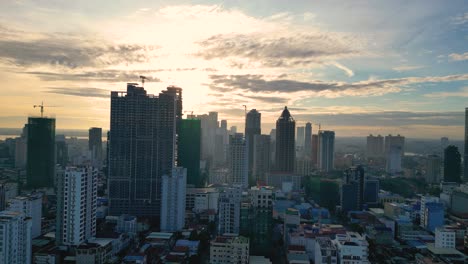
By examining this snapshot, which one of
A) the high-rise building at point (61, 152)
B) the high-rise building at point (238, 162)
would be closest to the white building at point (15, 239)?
the high-rise building at point (238, 162)

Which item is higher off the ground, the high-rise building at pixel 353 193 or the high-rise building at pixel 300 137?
the high-rise building at pixel 300 137

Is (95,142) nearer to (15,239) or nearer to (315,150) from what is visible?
(315,150)

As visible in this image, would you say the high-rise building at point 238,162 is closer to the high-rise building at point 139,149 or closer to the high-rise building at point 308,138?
the high-rise building at point 139,149

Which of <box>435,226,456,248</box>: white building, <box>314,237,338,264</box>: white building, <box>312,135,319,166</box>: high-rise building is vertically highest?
<box>312,135,319,166</box>: high-rise building

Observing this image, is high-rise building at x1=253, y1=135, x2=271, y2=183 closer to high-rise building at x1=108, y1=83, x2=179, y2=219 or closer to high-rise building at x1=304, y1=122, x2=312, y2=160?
high-rise building at x1=304, y1=122, x2=312, y2=160

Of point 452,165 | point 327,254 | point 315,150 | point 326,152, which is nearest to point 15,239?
point 327,254

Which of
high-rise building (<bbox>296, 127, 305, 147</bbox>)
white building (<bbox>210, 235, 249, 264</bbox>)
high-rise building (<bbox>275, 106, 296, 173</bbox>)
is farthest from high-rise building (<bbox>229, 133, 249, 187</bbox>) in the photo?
high-rise building (<bbox>296, 127, 305, 147</bbox>)

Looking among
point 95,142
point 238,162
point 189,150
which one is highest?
point 95,142
